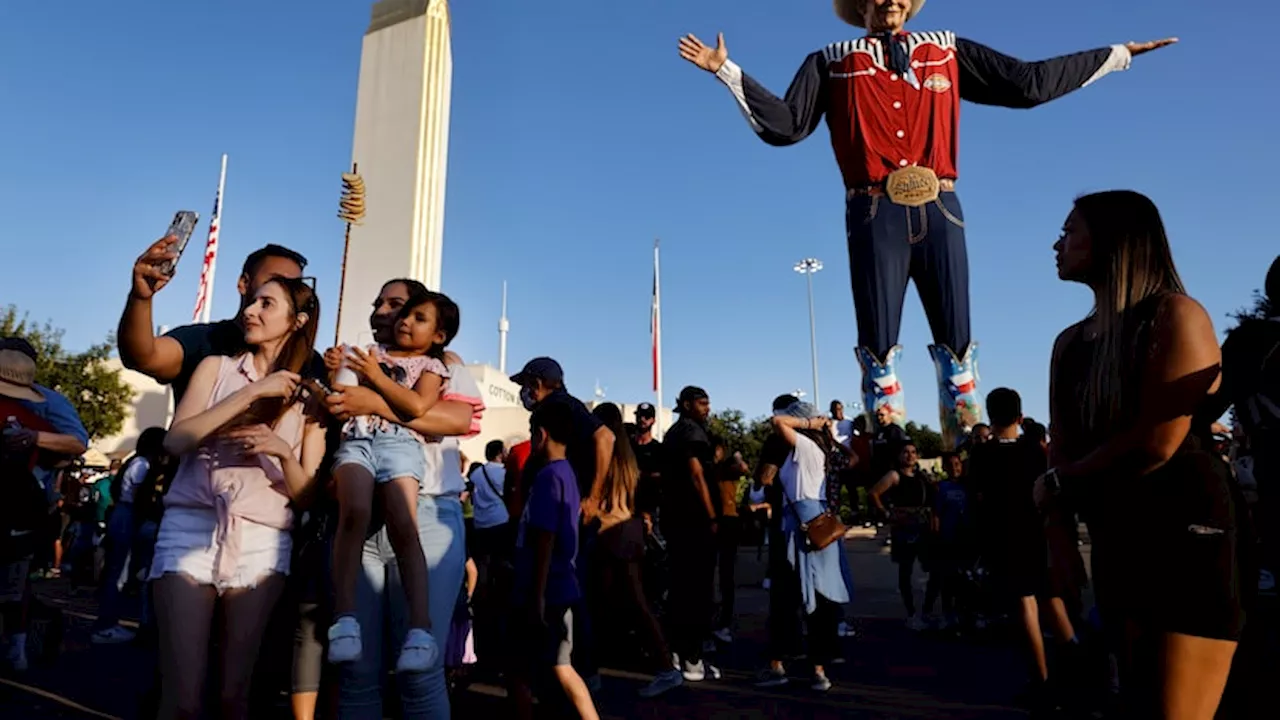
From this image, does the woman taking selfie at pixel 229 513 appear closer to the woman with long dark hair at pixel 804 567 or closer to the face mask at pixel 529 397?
the face mask at pixel 529 397

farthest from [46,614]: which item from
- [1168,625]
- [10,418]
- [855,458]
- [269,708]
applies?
[1168,625]

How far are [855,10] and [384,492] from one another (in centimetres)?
673

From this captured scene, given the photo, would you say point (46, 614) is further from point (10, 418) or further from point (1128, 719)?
point (1128, 719)

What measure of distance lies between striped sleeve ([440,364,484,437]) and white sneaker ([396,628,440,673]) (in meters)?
0.71

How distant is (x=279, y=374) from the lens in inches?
102

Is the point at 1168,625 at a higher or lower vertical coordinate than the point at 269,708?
higher

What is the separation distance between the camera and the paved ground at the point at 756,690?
15.3 feet

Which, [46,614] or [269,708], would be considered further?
[46,614]

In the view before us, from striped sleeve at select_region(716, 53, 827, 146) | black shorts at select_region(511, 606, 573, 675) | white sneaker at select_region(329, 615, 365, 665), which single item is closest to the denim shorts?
white sneaker at select_region(329, 615, 365, 665)

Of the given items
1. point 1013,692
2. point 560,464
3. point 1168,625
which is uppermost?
point 560,464

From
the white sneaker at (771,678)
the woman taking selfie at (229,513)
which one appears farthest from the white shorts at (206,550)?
the white sneaker at (771,678)

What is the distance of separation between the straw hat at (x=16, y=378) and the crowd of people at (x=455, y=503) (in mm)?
12

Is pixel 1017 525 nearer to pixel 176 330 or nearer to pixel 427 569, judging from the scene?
pixel 427 569

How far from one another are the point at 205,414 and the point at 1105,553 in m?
2.51
